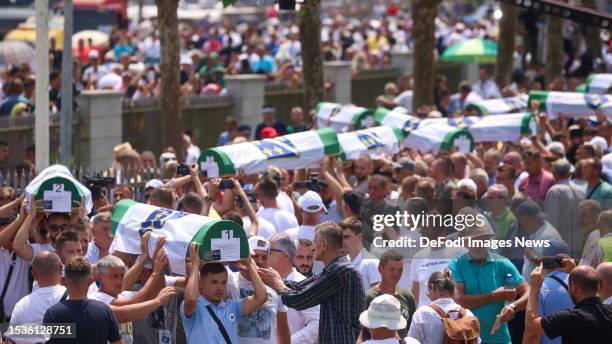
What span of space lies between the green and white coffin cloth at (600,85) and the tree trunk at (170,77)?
20.0 ft

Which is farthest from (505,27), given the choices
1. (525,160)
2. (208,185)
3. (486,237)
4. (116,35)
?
(486,237)

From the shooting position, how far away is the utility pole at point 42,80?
47.0 ft

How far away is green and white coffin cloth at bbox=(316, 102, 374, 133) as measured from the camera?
1795 centimetres

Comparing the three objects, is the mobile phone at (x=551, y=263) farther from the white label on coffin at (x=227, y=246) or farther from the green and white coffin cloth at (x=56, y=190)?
the green and white coffin cloth at (x=56, y=190)

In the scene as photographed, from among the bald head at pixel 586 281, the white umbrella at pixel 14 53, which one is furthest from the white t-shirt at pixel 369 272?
the white umbrella at pixel 14 53

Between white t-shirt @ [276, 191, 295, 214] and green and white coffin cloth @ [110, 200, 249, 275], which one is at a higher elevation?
green and white coffin cloth @ [110, 200, 249, 275]

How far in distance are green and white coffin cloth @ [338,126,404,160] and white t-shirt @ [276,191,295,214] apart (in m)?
1.66

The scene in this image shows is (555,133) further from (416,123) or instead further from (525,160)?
(525,160)

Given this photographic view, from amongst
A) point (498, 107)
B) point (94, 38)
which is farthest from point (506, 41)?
point (498, 107)

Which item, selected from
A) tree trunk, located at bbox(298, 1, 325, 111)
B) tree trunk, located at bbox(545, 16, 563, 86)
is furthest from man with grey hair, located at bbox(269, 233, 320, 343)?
tree trunk, located at bbox(545, 16, 563, 86)

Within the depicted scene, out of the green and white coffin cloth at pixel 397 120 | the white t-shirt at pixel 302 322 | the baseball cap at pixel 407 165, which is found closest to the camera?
the white t-shirt at pixel 302 322

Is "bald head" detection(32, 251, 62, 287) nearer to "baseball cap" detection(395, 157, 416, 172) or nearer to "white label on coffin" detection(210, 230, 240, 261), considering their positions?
"white label on coffin" detection(210, 230, 240, 261)

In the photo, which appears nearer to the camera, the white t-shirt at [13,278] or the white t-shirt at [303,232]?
the white t-shirt at [13,278]

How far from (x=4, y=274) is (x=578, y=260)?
176 inches
